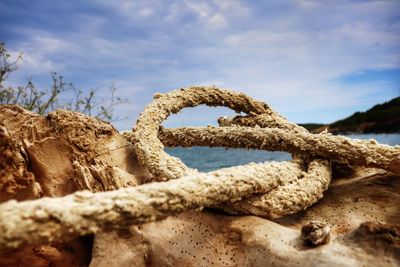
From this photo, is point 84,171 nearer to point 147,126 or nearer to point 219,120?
point 147,126

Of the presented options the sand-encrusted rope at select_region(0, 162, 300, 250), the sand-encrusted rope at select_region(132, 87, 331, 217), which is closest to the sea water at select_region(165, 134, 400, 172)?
the sand-encrusted rope at select_region(132, 87, 331, 217)

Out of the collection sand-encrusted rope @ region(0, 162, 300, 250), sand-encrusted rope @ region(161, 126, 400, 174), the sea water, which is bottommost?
the sea water

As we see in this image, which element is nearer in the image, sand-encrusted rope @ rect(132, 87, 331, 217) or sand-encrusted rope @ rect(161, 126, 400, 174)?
sand-encrusted rope @ rect(132, 87, 331, 217)

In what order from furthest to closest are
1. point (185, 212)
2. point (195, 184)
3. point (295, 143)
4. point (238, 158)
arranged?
point (238, 158)
point (295, 143)
point (185, 212)
point (195, 184)

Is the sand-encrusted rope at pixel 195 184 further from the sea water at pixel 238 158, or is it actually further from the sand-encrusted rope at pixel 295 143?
the sea water at pixel 238 158

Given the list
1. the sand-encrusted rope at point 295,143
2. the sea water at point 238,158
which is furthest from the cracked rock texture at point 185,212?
the sea water at point 238,158

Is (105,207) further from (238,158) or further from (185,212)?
(238,158)

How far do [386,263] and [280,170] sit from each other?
2.66 feet

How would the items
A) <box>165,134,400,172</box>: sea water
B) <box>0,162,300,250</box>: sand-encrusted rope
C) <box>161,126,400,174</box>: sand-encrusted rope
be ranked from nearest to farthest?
<box>0,162,300,250</box>: sand-encrusted rope
<box>161,126,400,174</box>: sand-encrusted rope
<box>165,134,400,172</box>: sea water

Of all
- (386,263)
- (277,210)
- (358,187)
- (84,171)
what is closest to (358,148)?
(358,187)

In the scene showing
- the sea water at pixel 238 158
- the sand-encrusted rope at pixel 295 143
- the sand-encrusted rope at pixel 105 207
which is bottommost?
the sea water at pixel 238 158

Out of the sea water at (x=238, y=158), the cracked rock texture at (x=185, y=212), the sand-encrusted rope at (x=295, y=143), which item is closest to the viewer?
the cracked rock texture at (x=185, y=212)

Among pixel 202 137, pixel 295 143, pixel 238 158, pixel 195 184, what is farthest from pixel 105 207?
pixel 238 158

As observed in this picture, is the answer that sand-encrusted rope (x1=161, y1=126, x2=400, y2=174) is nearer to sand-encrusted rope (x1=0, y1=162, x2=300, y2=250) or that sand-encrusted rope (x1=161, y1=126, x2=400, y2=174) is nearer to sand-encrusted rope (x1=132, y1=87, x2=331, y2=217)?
sand-encrusted rope (x1=132, y1=87, x2=331, y2=217)
